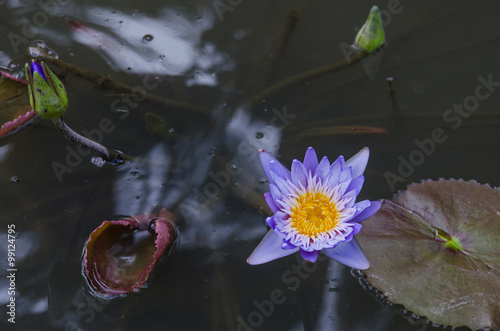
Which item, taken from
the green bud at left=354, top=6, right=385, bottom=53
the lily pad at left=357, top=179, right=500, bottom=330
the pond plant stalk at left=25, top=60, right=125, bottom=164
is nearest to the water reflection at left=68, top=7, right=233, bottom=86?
the green bud at left=354, top=6, right=385, bottom=53

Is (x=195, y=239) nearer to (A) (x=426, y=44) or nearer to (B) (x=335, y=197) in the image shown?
(B) (x=335, y=197)

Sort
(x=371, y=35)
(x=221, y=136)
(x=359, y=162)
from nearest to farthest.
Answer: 1. (x=359, y=162)
2. (x=221, y=136)
3. (x=371, y=35)

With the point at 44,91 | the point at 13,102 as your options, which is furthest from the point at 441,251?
the point at 13,102

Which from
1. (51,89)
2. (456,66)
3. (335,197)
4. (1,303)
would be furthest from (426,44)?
(1,303)

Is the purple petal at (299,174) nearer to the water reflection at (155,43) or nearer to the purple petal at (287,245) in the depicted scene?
the purple petal at (287,245)

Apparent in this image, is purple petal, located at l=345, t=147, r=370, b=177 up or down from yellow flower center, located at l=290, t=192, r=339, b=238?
up

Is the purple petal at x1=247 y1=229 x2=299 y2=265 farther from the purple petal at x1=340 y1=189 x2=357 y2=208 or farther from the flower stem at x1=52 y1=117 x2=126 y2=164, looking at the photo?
the flower stem at x1=52 y1=117 x2=126 y2=164

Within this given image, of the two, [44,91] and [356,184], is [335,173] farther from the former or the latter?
[44,91]
